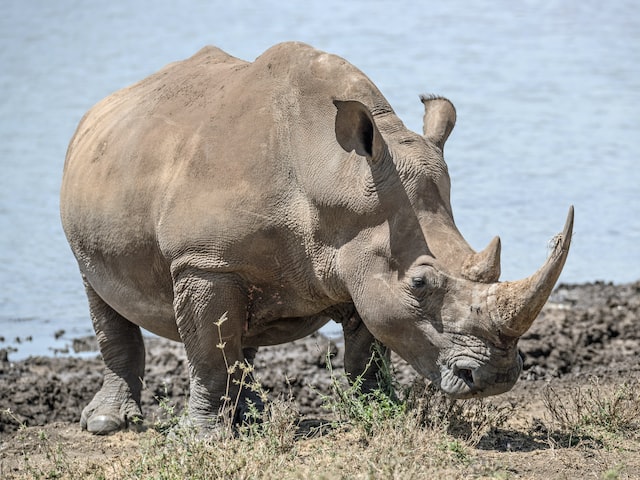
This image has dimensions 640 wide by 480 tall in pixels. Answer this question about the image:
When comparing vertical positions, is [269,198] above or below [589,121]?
above

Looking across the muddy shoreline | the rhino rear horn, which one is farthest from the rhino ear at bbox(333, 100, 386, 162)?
the muddy shoreline

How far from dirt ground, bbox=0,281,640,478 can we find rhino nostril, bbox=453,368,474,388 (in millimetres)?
714

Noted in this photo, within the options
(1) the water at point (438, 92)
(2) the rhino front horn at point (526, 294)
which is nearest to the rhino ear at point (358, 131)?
(2) the rhino front horn at point (526, 294)

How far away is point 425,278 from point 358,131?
87 centimetres

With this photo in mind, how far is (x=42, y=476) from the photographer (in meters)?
7.07

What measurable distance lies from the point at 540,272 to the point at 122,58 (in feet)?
68.3

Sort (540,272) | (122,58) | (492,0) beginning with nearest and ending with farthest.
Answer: (540,272), (122,58), (492,0)

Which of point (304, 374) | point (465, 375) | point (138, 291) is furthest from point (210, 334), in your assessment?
point (304, 374)

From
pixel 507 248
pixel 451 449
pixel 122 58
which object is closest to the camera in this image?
pixel 451 449

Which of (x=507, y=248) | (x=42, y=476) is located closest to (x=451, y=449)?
(x=42, y=476)

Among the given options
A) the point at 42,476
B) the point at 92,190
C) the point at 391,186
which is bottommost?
the point at 42,476

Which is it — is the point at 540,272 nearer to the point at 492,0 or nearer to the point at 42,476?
the point at 42,476

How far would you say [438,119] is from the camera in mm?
7648

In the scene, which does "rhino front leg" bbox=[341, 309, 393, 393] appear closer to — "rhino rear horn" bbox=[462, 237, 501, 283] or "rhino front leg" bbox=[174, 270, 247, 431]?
"rhino front leg" bbox=[174, 270, 247, 431]
